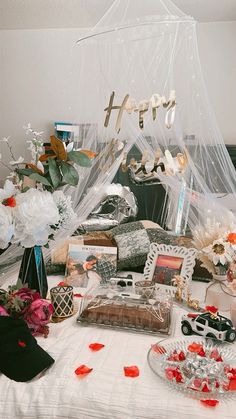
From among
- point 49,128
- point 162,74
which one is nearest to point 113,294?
point 162,74

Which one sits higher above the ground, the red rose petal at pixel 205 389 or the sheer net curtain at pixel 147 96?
the sheer net curtain at pixel 147 96

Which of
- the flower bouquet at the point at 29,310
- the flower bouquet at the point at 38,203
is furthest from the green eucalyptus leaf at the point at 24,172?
the flower bouquet at the point at 29,310

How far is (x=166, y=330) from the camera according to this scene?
1162 millimetres

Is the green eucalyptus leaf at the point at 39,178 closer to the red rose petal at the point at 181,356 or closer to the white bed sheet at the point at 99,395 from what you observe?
the white bed sheet at the point at 99,395

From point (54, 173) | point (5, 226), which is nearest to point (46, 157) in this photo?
point (54, 173)

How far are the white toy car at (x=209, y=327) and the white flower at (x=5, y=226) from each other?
0.63 meters

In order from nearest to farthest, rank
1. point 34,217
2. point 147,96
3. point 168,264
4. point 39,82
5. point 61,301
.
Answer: point 34,217 < point 61,301 < point 168,264 < point 147,96 < point 39,82

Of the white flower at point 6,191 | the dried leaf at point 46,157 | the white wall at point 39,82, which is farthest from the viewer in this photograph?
the white wall at point 39,82

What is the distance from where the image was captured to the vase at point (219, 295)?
1355 mm

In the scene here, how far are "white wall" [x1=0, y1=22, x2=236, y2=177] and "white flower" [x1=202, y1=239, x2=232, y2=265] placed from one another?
117 inches

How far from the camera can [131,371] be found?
0.96 metres

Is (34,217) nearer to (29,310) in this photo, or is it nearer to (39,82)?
(29,310)

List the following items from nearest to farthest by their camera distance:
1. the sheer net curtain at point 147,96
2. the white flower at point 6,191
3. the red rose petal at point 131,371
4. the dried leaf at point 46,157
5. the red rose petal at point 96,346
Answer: the red rose petal at point 131,371, the red rose petal at point 96,346, the white flower at point 6,191, the dried leaf at point 46,157, the sheer net curtain at point 147,96

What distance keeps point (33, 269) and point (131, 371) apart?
565 millimetres
